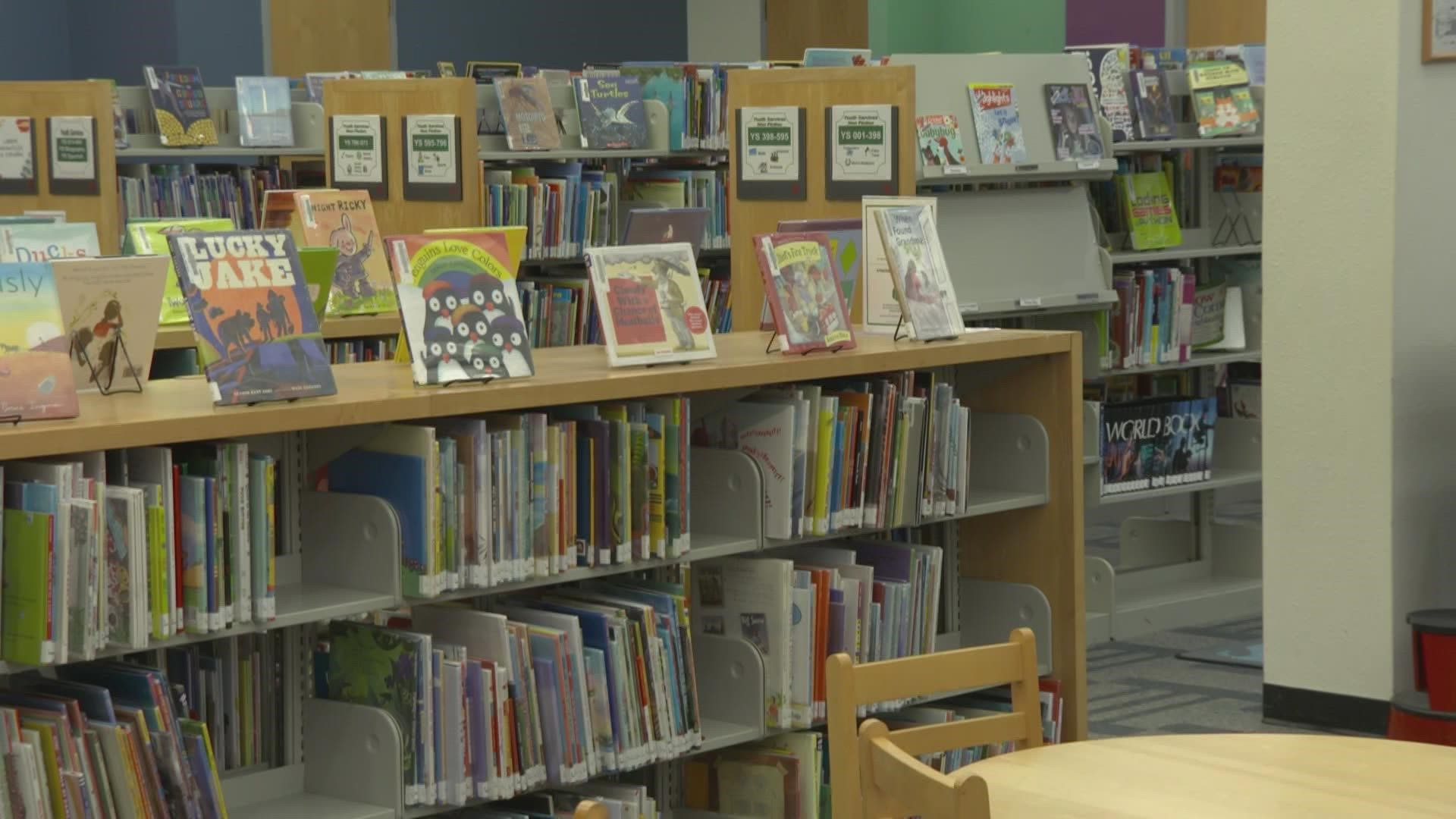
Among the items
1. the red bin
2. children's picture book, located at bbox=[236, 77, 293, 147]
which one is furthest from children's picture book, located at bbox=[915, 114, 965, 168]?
children's picture book, located at bbox=[236, 77, 293, 147]

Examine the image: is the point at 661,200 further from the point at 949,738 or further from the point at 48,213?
the point at 949,738

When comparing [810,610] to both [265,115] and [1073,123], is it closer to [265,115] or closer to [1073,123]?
[1073,123]

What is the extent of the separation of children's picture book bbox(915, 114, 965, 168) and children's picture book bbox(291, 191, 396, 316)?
195 centimetres

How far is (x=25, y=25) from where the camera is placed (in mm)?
11492

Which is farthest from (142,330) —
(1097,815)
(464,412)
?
(1097,815)

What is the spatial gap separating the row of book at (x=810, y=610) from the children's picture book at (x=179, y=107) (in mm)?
4271

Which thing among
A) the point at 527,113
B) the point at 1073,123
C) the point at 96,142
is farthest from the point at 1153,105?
the point at 96,142

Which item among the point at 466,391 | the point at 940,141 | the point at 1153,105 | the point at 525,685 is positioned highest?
the point at 1153,105

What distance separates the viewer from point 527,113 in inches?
306

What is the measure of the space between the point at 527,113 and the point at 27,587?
5151 mm

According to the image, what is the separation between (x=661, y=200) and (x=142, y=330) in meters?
5.03

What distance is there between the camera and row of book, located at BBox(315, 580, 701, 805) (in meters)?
3.36

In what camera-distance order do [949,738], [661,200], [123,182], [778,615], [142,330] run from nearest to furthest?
[949,738], [142,330], [778,615], [123,182], [661,200]

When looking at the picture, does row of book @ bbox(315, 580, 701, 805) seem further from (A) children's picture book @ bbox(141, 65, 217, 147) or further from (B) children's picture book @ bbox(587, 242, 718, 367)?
(A) children's picture book @ bbox(141, 65, 217, 147)
